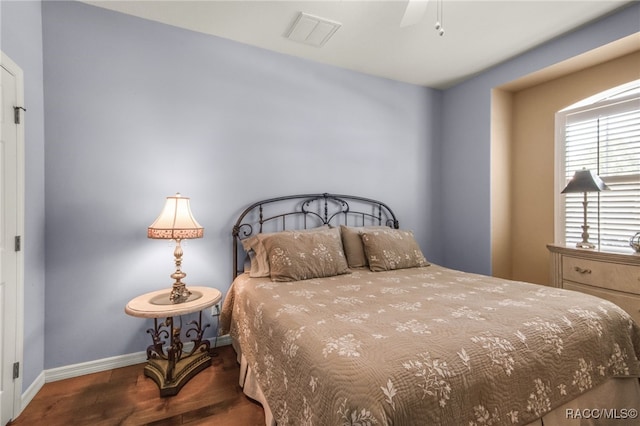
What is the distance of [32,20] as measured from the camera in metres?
1.95

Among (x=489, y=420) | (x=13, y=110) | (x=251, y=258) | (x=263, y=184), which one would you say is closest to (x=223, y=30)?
(x=263, y=184)

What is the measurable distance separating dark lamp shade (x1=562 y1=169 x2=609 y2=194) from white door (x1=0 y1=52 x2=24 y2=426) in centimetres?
394

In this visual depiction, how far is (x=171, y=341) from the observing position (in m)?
2.06

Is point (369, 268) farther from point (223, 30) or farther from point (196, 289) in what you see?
point (223, 30)

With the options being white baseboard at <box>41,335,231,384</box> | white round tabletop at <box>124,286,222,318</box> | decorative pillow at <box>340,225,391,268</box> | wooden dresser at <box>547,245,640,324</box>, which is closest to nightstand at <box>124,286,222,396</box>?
white round tabletop at <box>124,286,222,318</box>

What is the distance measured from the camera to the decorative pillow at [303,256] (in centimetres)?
222

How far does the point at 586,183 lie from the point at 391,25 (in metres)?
2.05

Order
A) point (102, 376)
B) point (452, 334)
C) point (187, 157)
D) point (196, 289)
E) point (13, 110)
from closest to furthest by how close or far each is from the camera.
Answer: point (452, 334) → point (13, 110) → point (102, 376) → point (196, 289) → point (187, 157)

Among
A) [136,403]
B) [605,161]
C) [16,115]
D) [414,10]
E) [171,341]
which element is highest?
[414,10]

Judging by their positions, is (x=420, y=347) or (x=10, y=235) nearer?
(x=420, y=347)

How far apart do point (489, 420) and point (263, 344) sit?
1041mm

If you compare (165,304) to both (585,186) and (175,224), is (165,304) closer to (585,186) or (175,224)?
(175,224)

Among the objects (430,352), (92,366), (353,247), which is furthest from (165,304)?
(430,352)

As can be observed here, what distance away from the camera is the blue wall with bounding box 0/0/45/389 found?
181 cm
